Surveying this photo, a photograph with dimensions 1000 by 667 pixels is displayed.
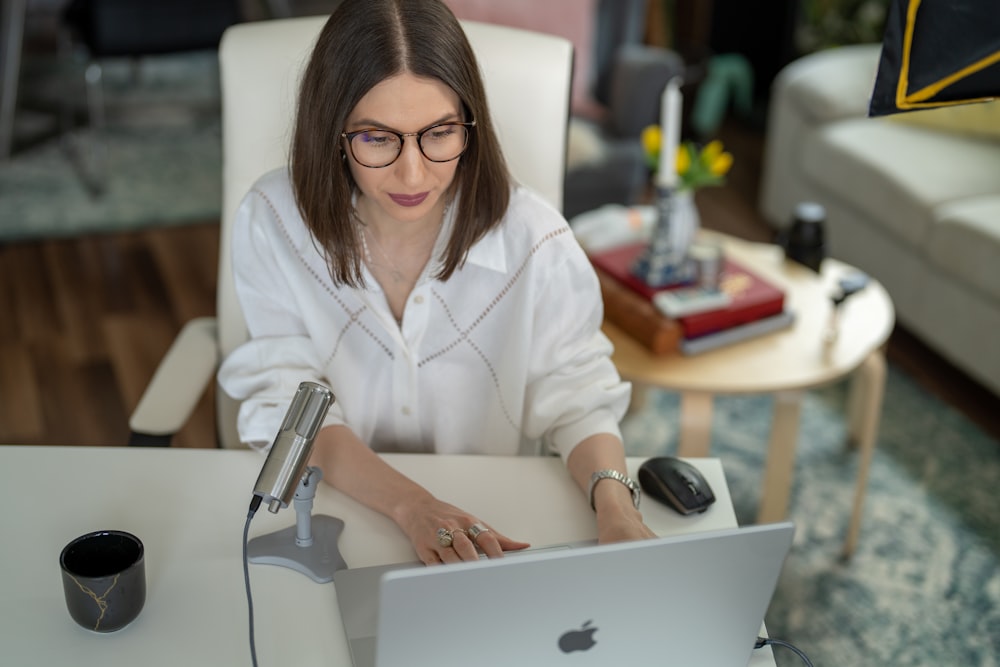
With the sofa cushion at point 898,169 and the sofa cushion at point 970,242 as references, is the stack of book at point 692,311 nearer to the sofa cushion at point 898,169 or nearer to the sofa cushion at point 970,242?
the sofa cushion at point 970,242

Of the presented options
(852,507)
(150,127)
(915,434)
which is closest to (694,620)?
(852,507)

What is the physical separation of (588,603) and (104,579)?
0.43 metres

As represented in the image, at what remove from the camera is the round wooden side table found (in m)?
1.90

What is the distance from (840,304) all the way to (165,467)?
1.30m

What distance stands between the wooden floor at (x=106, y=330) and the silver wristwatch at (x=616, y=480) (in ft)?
4.27

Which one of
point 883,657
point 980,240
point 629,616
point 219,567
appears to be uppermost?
point 629,616

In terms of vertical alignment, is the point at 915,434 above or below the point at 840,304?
below

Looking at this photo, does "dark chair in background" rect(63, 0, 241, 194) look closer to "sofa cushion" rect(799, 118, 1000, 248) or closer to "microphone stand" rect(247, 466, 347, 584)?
"sofa cushion" rect(799, 118, 1000, 248)

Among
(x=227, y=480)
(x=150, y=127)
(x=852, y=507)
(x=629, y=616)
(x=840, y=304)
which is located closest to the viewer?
(x=629, y=616)

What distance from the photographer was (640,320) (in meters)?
1.98

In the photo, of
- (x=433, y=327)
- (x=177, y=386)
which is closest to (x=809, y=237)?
(x=433, y=327)

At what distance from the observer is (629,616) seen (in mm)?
892

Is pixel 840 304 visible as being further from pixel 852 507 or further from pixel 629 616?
pixel 629 616

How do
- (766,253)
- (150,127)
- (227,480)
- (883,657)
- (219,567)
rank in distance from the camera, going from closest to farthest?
1. (219,567)
2. (227,480)
3. (883,657)
4. (766,253)
5. (150,127)
